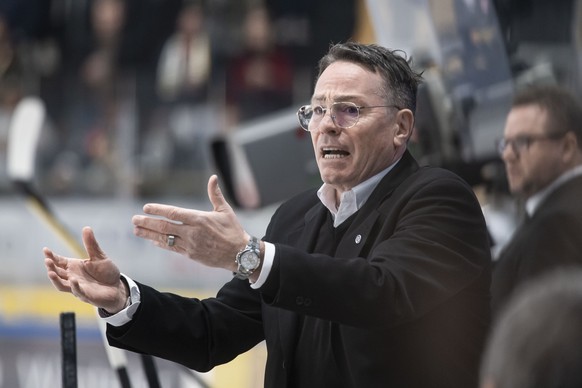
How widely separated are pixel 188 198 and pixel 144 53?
105 centimetres

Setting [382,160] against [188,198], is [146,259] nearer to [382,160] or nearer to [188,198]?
[188,198]

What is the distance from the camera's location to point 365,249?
2.43 metres

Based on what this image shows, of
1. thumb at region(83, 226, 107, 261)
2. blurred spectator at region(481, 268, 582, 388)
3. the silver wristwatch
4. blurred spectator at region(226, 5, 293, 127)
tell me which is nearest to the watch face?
the silver wristwatch

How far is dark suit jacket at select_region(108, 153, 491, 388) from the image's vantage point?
2221mm

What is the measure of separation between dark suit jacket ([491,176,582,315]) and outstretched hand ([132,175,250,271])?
1104 millimetres

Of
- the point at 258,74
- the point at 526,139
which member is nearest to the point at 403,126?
the point at 526,139

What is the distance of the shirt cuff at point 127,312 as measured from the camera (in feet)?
8.15

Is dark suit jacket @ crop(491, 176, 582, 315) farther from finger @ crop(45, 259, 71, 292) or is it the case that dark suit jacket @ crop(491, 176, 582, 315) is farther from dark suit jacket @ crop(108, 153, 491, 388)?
finger @ crop(45, 259, 71, 292)

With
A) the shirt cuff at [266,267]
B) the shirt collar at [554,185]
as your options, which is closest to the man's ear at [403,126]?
the shirt cuff at [266,267]

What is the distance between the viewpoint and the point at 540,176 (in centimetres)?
334

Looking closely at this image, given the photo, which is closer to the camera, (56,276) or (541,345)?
(541,345)

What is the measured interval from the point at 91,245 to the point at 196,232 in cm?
31

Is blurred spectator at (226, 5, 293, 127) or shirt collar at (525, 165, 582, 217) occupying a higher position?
blurred spectator at (226, 5, 293, 127)

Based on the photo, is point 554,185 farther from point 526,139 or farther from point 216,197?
point 216,197
